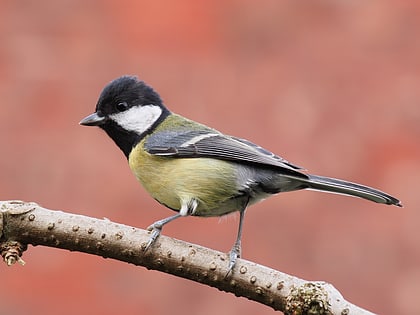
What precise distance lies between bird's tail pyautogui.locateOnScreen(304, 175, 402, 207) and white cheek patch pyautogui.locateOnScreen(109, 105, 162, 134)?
58 centimetres

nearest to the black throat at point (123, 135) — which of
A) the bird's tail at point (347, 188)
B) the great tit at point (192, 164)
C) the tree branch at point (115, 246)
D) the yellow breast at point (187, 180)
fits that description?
the great tit at point (192, 164)

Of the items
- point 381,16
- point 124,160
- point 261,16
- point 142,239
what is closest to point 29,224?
point 142,239

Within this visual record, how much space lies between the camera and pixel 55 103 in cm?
327

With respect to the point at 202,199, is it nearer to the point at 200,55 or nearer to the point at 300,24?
the point at 200,55

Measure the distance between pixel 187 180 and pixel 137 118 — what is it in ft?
1.20

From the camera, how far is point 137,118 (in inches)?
107

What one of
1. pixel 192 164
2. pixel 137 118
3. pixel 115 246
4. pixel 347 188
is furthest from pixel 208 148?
pixel 115 246

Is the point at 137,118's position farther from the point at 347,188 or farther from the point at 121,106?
the point at 347,188

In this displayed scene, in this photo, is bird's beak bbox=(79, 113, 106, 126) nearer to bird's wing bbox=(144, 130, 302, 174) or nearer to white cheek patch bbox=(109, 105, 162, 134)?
white cheek patch bbox=(109, 105, 162, 134)

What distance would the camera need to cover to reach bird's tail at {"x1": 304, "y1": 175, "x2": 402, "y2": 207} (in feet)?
7.43

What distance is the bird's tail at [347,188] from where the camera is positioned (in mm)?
2264

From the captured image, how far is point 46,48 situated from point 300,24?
1.00 meters

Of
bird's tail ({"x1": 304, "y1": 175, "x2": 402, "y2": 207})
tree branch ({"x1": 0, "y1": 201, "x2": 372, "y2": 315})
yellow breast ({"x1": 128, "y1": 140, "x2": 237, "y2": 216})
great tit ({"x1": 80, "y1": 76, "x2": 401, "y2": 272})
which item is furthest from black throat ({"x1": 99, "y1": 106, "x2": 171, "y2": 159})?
tree branch ({"x1": 0, "y1": 201, "x2": 372, "y2": 315})

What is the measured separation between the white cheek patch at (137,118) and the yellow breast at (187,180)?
0.47ft
